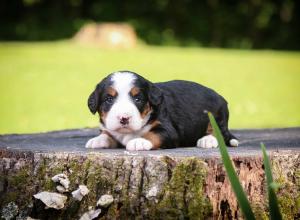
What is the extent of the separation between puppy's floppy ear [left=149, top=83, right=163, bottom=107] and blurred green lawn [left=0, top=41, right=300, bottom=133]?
604 cm

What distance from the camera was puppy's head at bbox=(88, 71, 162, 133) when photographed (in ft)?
16.0

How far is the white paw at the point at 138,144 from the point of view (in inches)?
191

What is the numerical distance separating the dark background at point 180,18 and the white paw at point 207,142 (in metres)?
27.6

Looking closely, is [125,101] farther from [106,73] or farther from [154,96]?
[106,73]

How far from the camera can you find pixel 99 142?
518cm

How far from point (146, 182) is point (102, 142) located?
103cm

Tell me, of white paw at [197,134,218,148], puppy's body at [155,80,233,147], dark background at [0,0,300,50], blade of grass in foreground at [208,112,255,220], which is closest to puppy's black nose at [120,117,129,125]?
puppy's body at [155,80,233,147]

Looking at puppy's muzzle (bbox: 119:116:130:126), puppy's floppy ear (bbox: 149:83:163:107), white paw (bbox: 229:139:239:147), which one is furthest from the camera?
white paw (bbox: 229:139:239:147)

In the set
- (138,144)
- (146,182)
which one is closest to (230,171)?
(146,182)

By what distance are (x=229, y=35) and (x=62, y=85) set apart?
61.5 feet

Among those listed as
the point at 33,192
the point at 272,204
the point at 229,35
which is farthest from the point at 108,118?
the point at 229,35

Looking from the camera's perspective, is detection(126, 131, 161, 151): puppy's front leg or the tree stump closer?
the tree stump

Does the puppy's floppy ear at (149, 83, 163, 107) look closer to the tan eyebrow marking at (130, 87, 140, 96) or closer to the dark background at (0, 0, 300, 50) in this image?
the tan eyebrow marking at (130, 87, 140, 96)

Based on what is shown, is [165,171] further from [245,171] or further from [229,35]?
[229,35]
